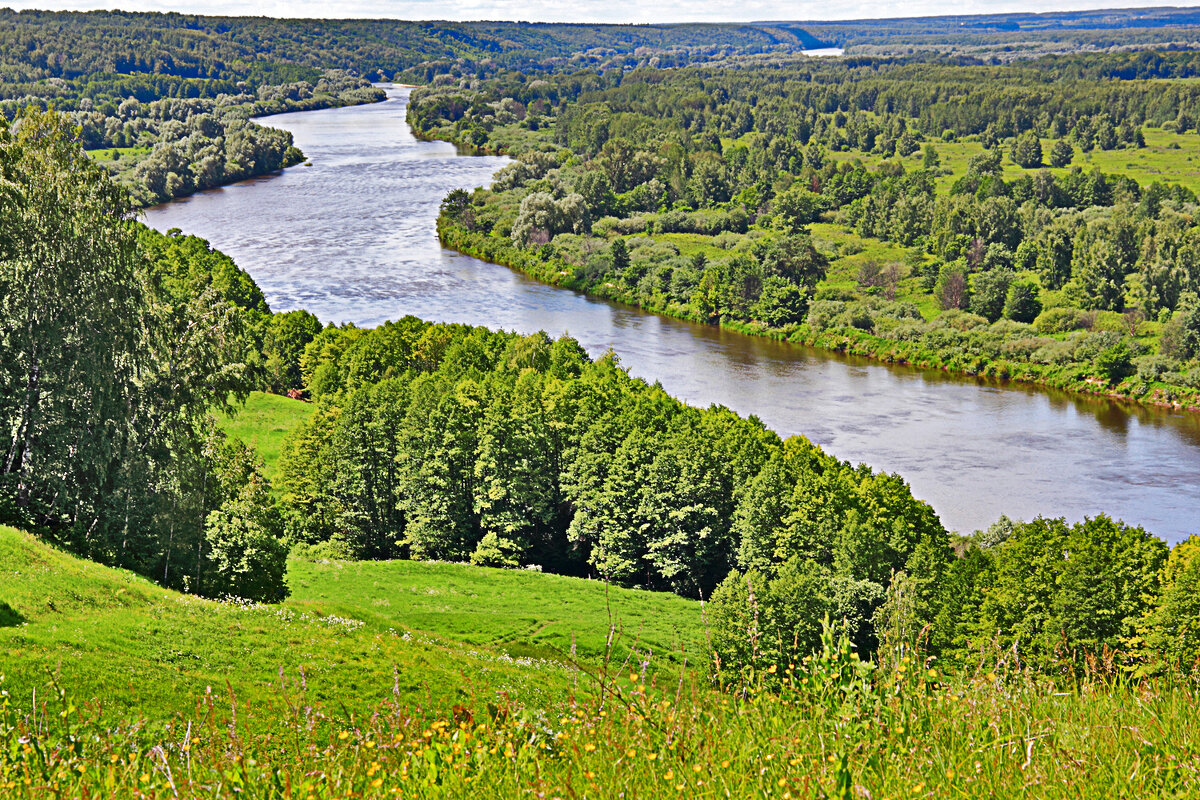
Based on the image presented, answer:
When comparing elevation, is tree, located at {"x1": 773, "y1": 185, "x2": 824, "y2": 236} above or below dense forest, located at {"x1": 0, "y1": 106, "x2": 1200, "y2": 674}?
above

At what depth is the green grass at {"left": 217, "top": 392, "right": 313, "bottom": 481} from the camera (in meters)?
53.2

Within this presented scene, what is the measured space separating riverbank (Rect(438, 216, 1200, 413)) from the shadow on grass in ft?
242

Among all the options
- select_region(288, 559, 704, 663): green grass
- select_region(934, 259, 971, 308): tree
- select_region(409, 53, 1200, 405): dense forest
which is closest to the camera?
select_region(288, 559, 704, 663): green grass

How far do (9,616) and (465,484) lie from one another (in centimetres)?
3140

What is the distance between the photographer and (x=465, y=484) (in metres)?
47.8

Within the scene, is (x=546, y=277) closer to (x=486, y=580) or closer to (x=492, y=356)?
(x=492, y=356)

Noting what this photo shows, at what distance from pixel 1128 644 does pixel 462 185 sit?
128119 mm

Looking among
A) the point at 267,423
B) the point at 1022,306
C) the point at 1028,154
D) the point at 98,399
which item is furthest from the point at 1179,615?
the point at 1028,154

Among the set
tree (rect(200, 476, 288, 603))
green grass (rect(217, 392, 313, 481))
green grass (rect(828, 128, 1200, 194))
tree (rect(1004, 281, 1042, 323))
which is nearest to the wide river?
tree (rect(1004, 281, 1042, 323))

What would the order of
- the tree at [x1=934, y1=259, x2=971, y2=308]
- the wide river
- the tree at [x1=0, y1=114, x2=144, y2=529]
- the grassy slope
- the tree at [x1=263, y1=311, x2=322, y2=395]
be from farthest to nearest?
the tree at [x1=934, y1=259, x2=971, y2=308] < the tree at [x1=263, y1=311, x2=322, y2=395] < the wide river < the tree at [x1=0, y1=114, x2=144, y2=529] < the grassy slope

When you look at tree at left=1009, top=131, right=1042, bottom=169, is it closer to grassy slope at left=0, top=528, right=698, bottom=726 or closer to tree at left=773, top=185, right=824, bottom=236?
tree at left=773, top=185, right=824, bottom=236

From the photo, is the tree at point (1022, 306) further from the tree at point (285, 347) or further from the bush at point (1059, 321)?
the tree at point (285, 347)

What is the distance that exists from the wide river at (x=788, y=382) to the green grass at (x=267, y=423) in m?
18.8

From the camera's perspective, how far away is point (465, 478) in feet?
157
